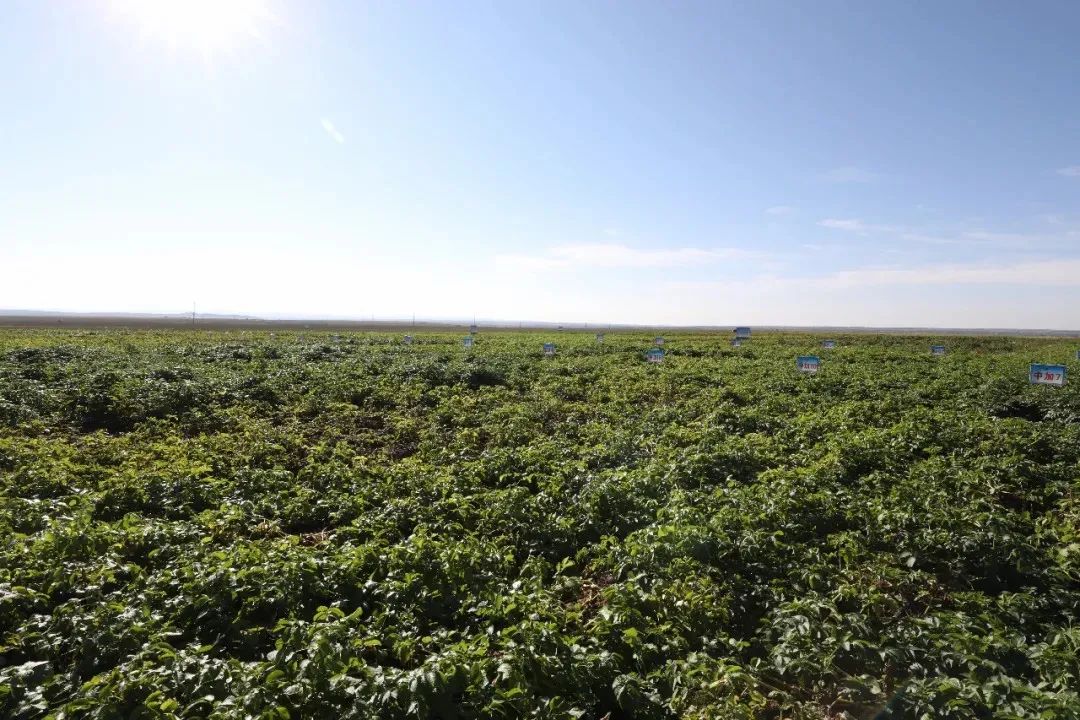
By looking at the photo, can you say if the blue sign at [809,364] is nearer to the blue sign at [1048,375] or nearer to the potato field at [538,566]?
the potato field at [538,566]

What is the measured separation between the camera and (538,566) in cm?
591

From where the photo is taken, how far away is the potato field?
12.6ft

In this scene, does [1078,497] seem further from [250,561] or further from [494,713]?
[250,561]

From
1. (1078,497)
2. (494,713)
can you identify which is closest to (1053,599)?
(1078,497)

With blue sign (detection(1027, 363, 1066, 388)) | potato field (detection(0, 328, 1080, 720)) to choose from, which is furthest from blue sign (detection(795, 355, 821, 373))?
blue sign (detection(1027, 363, 1066, 388))

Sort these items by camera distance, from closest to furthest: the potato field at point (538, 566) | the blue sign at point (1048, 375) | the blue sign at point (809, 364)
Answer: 1. the potato field at point (538, 566)
2. the blue sign at point (1048, 375)
3. the blue sign at point (809, 364)

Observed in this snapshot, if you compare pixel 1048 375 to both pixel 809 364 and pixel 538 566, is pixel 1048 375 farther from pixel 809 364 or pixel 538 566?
pixel 538 566

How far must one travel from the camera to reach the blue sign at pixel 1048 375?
11906mm

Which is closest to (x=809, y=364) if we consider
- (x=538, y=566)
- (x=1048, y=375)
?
(x=1048, y=375)

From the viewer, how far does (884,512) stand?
6.56 m

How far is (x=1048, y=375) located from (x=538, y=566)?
12.8 meters

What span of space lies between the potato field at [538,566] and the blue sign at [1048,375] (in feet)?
3.63

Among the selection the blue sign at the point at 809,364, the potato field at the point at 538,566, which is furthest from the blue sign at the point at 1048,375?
the blue sign at the point at 809,364

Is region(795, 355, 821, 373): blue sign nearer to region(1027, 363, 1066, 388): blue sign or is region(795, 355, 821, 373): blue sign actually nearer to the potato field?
the potato field
